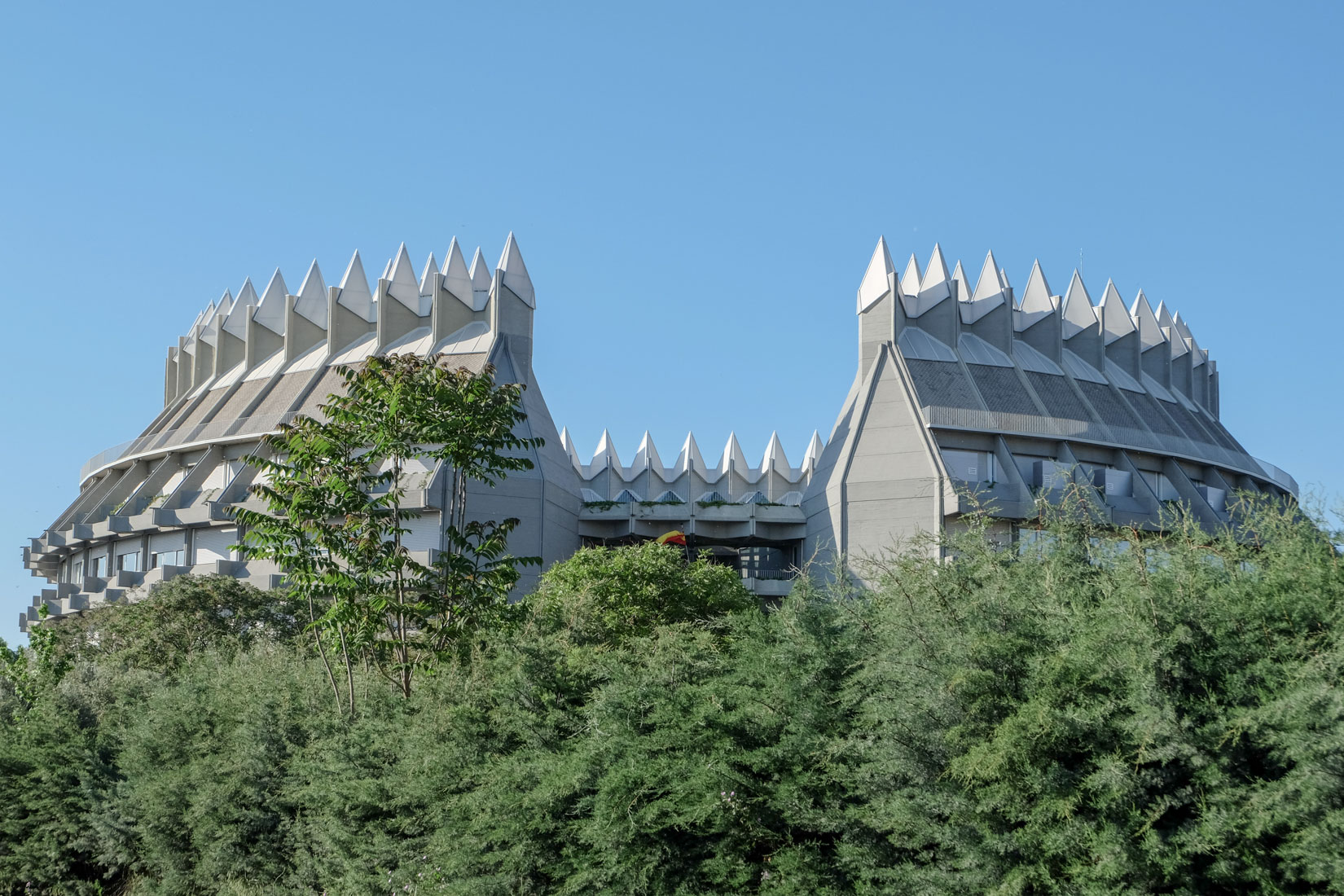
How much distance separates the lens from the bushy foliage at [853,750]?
9562mm

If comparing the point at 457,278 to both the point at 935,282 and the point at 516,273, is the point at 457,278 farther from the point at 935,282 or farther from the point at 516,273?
the point at 935,282

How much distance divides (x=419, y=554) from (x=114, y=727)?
28634 millimetres

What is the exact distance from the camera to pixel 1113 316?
6606 cm

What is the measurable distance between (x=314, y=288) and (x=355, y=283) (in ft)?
9.75

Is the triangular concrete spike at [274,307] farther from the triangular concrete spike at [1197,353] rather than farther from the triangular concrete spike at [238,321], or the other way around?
the triangular concrete spike at [1197,353]

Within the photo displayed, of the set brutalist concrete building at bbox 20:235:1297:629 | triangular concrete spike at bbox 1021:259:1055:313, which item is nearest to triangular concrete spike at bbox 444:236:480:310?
brutalist concrete building at bbox 20:235:1297:629

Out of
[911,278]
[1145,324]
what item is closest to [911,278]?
[911,278]

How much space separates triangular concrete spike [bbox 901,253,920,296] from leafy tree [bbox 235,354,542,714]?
45581 mm

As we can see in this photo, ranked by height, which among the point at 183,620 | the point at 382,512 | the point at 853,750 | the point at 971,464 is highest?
the point at 971,464

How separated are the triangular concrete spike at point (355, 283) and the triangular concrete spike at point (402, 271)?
1.30m

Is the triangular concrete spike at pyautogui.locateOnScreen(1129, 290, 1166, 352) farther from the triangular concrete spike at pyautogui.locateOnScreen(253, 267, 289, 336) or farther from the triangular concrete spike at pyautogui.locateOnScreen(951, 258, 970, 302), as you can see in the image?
the triangular concrete spike at pyautogui.locateOnScreen(253, 267, 289, 336)

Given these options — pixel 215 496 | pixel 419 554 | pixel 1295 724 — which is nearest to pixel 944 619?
pixel 1295 724

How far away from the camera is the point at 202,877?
56.0 feet

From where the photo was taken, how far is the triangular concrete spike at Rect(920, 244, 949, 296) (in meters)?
60.8
